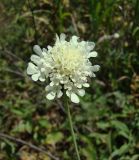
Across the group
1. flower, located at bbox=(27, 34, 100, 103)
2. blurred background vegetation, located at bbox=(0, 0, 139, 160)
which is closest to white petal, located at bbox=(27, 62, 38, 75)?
flower, located at bbox=(27, 34, 100, 103)

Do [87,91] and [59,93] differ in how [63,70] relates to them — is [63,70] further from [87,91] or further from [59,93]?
[87,91]

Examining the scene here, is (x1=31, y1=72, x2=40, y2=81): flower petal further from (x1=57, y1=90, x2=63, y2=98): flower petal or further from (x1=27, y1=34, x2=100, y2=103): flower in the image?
(x1=57, y1=90, x2=63, y2=98): flower petal

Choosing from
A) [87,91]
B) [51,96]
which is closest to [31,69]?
[51,96]

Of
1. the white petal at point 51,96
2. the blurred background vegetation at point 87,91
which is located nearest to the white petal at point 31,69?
the white petal at point 51,96

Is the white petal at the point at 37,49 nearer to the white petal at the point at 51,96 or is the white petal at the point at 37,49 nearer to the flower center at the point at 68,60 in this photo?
the flower center at the point at 68,60

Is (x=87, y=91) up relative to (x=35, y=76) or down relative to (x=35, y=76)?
up
